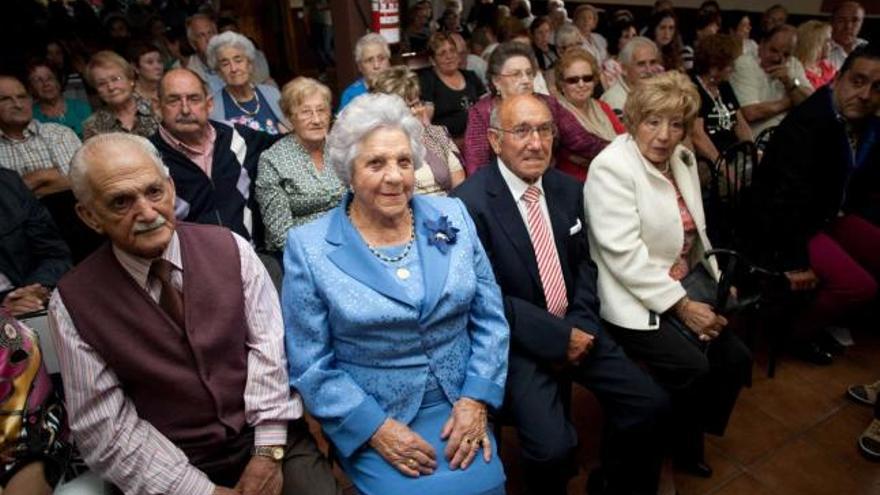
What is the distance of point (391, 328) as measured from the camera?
1525mm

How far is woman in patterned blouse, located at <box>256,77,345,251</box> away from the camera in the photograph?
2.46m

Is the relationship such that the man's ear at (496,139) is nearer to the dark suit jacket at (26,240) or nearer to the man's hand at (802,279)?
the man's hand at (802,279)

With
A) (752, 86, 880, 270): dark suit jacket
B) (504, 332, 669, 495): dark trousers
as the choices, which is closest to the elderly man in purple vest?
(504, 332, 669, 495): dark trousers

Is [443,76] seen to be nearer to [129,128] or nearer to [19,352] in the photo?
[129,128]

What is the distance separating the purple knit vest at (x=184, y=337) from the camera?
1.36m

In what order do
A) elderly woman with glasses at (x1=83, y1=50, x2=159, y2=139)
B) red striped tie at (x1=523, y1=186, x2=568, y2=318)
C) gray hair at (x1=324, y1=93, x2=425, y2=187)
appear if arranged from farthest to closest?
elderly woman with glasses at (x1=83, y1=50, x2=159, y2=139) → red striped tie at (x1=523, y1=186, x2=568, y2=318) → gray hair at (x1=324, y1=93, x2=425, y2=187)

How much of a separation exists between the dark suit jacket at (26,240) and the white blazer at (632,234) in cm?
216

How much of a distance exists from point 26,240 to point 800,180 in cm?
331

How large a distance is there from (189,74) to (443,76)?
77.2 inches

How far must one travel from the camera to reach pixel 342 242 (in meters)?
1.57

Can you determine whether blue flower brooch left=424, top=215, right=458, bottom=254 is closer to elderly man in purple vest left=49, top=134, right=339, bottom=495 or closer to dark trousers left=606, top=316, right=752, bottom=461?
elderly man in purple vest left=49, top=134, right=339, bottom=495

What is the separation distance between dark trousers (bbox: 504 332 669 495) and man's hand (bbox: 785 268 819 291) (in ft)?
3.84

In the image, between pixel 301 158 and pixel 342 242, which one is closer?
pixel 342 242

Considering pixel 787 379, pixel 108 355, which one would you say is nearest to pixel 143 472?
pixel 108 355
